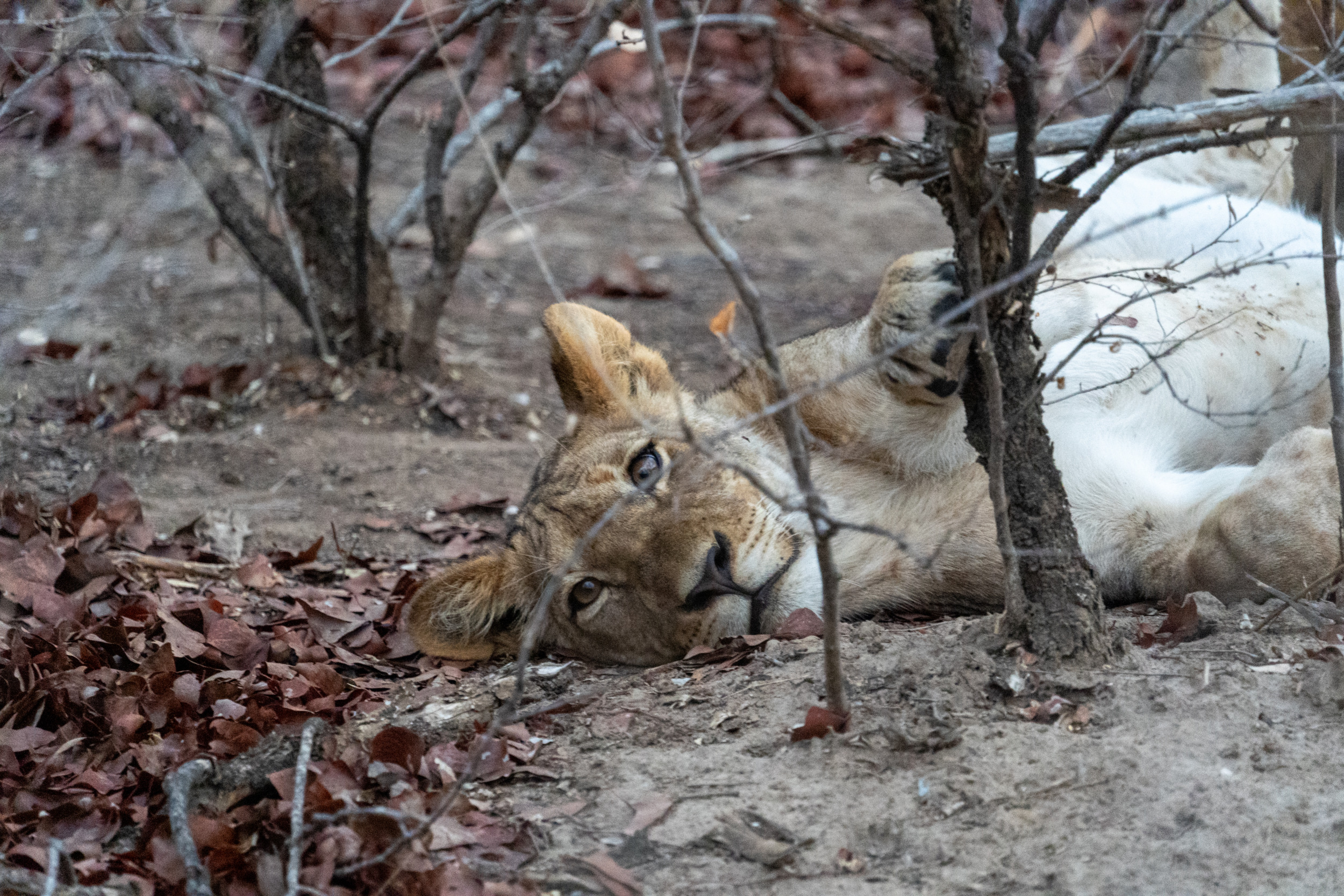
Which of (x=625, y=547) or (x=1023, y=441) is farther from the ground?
(x=1023, y=441)

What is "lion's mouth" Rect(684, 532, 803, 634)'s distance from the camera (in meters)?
3.45

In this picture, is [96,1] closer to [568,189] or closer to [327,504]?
[327,504]

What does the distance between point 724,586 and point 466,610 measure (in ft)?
2.65

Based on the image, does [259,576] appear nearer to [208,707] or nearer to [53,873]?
[208,707]

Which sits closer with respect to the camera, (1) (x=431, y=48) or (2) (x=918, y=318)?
(2) (x=918, y=318)

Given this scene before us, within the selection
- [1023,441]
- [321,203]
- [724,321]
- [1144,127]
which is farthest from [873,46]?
[321,203]

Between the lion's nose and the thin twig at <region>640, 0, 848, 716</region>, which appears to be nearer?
the thin twig at <region>640, 0, 848, 716</region>

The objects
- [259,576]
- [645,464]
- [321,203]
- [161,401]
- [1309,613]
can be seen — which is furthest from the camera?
[161,401]

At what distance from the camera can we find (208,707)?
3238mm

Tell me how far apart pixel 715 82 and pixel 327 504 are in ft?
21.9

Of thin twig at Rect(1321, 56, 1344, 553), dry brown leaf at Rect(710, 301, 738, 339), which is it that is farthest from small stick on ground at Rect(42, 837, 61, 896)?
thin twig at Rect(1321, 56, 1344, 553)

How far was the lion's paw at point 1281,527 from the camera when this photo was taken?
3188 mm

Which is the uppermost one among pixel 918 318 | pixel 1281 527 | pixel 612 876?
pixel 918 318

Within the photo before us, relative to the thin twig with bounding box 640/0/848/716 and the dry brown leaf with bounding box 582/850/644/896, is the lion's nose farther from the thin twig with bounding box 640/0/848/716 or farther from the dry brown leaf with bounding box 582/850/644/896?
the dry brown leaf with bounding box 582/850/644/896
